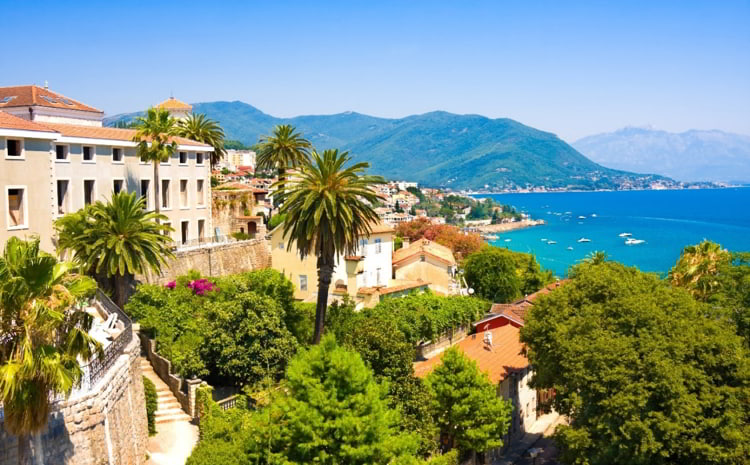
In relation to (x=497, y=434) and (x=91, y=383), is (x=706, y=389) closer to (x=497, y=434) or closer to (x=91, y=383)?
(x=497, y=434)

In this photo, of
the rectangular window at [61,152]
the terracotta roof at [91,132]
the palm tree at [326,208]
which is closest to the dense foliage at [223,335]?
the palm tree at [326,208]

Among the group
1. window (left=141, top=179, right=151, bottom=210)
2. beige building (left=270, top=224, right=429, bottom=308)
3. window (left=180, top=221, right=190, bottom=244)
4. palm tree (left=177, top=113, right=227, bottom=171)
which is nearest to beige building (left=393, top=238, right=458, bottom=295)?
beige building (left=270, top=224, right=429, bottom=308)

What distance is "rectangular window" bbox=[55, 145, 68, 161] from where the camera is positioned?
118 feet

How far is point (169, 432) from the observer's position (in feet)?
83.5

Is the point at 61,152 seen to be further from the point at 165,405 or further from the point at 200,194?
the point at 165,405

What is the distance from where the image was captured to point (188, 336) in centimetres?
3047

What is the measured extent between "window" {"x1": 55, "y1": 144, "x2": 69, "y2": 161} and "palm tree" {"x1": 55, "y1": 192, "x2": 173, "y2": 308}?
20.2 ft

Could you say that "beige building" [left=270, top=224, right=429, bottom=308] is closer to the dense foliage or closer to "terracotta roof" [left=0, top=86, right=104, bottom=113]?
the dense foliage

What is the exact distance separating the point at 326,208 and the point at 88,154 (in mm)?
15602

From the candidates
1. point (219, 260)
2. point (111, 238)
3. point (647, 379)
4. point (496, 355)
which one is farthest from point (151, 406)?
point (219, 260)

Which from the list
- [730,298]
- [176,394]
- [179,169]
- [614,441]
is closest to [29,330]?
[176,394]

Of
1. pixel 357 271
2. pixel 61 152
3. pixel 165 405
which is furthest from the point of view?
pixel 357 271

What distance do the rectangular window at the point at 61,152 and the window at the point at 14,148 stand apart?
4640mm

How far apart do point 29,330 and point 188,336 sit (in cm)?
1755
